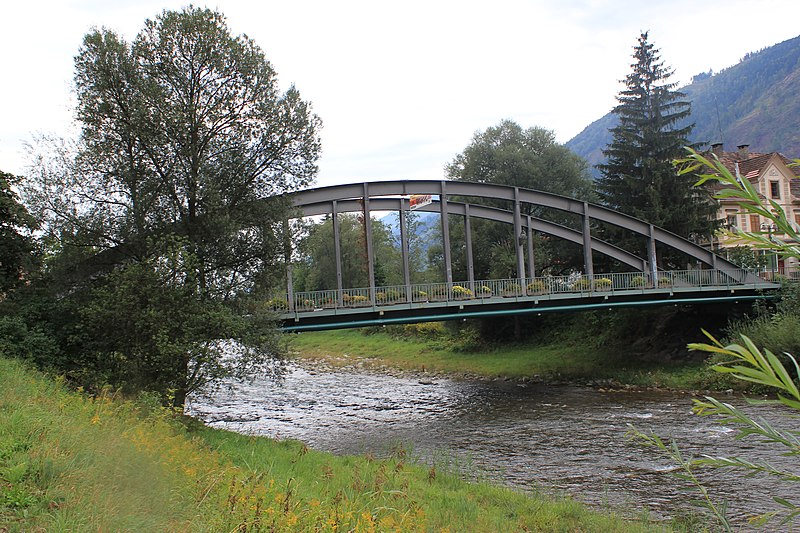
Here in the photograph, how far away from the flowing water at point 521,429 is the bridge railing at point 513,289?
3.86m

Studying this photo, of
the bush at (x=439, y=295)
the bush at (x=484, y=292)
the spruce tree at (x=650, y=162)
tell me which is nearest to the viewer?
the bush at (x=439, y=295)

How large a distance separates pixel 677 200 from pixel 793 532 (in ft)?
93.0

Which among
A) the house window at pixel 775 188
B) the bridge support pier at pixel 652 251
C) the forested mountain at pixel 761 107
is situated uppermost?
the forested mountain at pixel 761 107

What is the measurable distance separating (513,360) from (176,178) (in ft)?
72.5

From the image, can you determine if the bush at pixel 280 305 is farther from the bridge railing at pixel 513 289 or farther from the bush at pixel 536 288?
the bush at pixel 536 288

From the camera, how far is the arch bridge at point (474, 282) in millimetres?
21188

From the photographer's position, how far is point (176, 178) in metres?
15.7

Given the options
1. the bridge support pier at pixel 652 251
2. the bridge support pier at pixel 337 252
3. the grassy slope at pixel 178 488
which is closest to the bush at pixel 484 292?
the bridge support pier at pixel 337 252

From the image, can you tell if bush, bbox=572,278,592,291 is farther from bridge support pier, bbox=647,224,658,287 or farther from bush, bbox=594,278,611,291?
bridge support pier, bbox=647,224,658,287

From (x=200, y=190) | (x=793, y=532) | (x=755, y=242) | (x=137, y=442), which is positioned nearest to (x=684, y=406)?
(x=793, y=532)

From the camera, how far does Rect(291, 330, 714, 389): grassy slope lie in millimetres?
26125

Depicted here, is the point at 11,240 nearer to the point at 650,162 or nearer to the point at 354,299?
the point at 354,299

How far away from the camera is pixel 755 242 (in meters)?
1.60

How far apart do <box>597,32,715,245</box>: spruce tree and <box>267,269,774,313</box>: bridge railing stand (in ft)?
17.1
